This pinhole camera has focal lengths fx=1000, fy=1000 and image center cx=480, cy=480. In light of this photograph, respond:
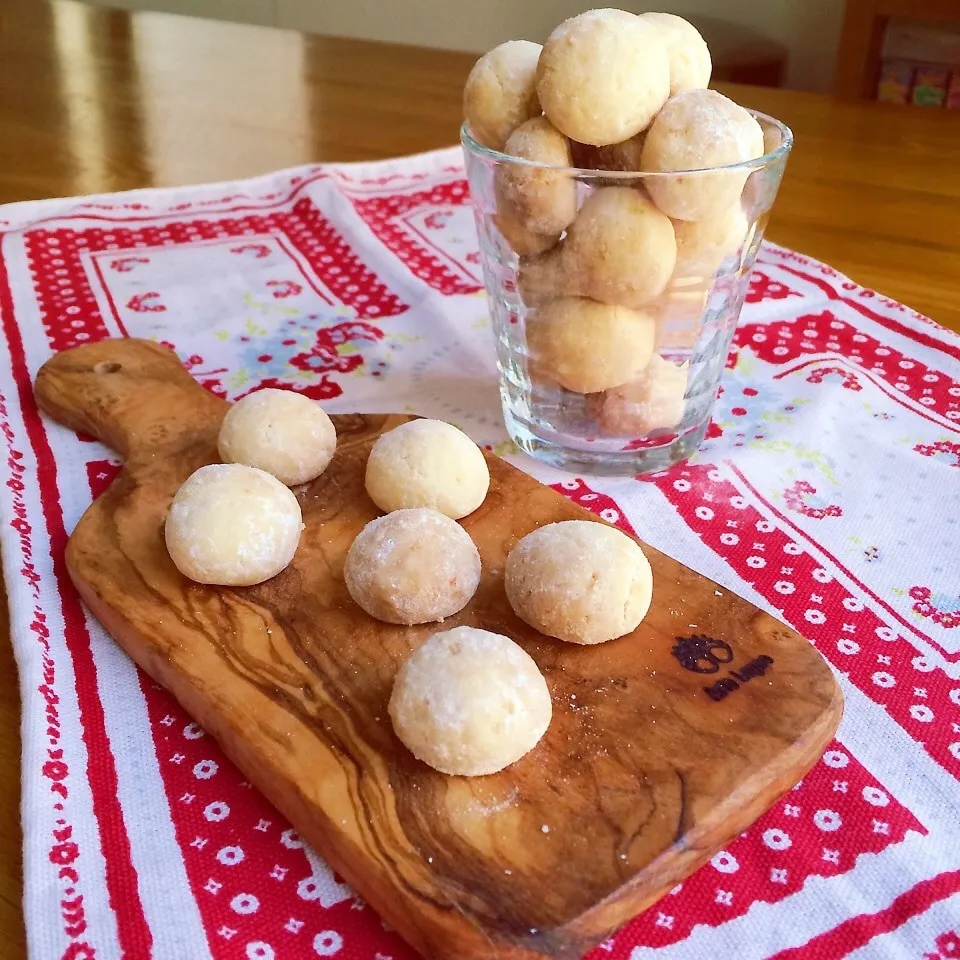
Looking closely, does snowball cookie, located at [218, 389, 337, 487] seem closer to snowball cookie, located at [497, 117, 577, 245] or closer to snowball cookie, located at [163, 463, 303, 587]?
snowball cookie, located at [163, 463, 303, 587]

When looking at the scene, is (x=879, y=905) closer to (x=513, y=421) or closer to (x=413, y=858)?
(x=413, y=858)

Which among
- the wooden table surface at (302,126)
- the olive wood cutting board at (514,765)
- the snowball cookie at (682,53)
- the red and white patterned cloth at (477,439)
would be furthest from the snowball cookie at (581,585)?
the wooden table surface at (302,126)

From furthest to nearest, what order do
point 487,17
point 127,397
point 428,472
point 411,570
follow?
1. point 487,17
2. point 127,397
3. point 428,472
4. point 411,570

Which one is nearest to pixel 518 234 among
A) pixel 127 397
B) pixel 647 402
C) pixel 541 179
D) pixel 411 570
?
pixel 541 179

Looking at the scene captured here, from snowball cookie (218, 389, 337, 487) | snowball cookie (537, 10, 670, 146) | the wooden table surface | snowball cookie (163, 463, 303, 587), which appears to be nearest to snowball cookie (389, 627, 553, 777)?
snowball cookie (163, 463, 303, 587)

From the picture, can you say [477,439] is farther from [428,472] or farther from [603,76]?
[603,76]

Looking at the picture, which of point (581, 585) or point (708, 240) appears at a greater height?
point (708, 240)
